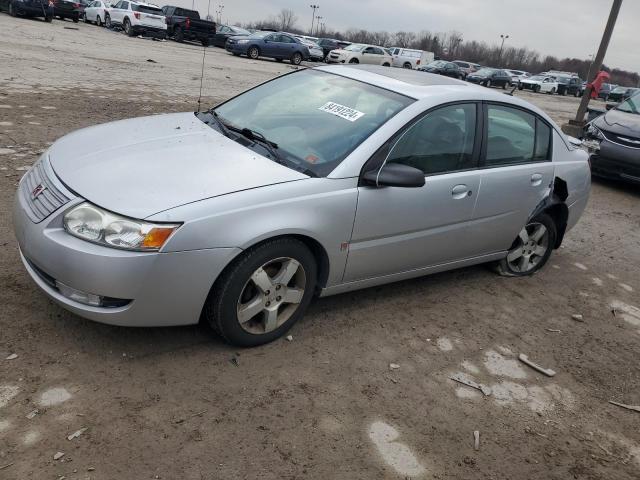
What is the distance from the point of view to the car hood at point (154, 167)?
2.88 m

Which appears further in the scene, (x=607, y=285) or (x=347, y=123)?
(x=607, y=285)

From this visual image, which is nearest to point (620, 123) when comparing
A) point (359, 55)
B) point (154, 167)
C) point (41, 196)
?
point (154, 167)

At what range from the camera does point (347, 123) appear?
12.0ft

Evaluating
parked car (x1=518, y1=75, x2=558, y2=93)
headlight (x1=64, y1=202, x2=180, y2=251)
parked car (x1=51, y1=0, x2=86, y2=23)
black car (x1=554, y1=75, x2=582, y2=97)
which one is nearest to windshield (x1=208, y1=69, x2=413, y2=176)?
headlight (x1=64, y1=202, x2=180, y2=251)

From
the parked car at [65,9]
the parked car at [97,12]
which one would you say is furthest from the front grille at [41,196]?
the parked car at [97,12]

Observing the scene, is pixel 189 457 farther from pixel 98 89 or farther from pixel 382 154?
pixel 98 89

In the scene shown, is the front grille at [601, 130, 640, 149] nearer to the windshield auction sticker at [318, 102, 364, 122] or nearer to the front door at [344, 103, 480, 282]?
the front door at [344, 103, 480, 282]

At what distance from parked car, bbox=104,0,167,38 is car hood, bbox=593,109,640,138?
2618cm

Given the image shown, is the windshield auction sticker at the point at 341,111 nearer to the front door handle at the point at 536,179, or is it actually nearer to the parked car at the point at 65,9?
the front door handle at the point at 536,179

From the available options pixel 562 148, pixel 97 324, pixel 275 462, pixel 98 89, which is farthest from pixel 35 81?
pixel 275 462

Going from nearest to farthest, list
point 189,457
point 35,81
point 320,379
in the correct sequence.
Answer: point 189,457, point 320,379, point 35,81

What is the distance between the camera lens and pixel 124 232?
2.75 metres

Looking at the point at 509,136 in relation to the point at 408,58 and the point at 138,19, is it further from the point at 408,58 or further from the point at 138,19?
the point at 408,58

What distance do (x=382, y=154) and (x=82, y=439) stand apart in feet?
7.48
